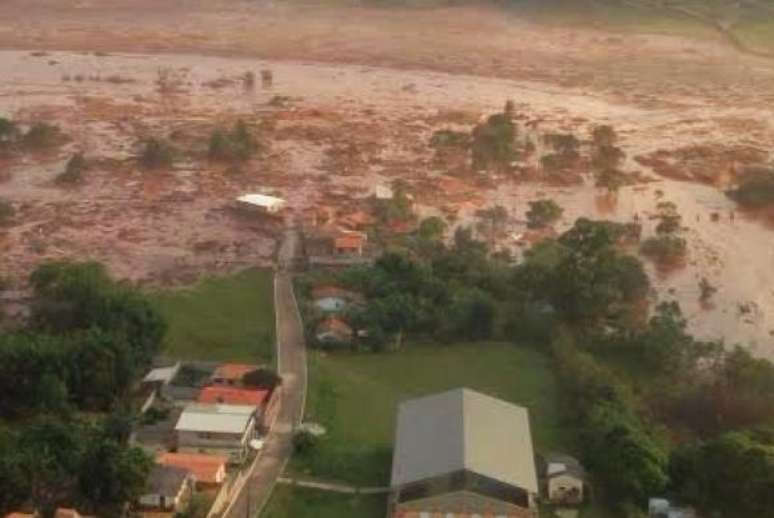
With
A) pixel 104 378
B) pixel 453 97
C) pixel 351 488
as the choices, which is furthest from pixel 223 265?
pixel 453 97

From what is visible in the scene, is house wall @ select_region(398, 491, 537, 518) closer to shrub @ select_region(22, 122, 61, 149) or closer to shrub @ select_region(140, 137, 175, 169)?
shrub @ select_region(140, 137, 175, 169)

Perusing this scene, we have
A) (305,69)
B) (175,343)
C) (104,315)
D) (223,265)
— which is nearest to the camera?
(104,315)

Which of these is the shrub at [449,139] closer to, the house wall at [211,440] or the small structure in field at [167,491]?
the house wall at [211,440]

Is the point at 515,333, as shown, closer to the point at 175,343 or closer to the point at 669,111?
the point at 175,343

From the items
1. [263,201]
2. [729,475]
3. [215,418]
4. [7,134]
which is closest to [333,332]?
[215,418]

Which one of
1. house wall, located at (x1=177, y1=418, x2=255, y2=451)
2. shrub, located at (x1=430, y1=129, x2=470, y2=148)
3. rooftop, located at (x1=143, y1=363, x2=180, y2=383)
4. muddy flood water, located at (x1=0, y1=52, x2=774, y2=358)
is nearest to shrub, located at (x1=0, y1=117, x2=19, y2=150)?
muddy flood water, located at (x1=0, y1=52, x2=774, y2=358)

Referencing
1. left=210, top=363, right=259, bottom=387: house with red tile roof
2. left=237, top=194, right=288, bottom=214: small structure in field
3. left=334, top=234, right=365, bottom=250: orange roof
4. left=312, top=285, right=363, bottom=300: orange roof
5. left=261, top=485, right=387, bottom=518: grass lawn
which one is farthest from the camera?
left=237, top=194, right=288, bottom=214: small structure in field

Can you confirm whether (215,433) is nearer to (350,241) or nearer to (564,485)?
(564,485)
